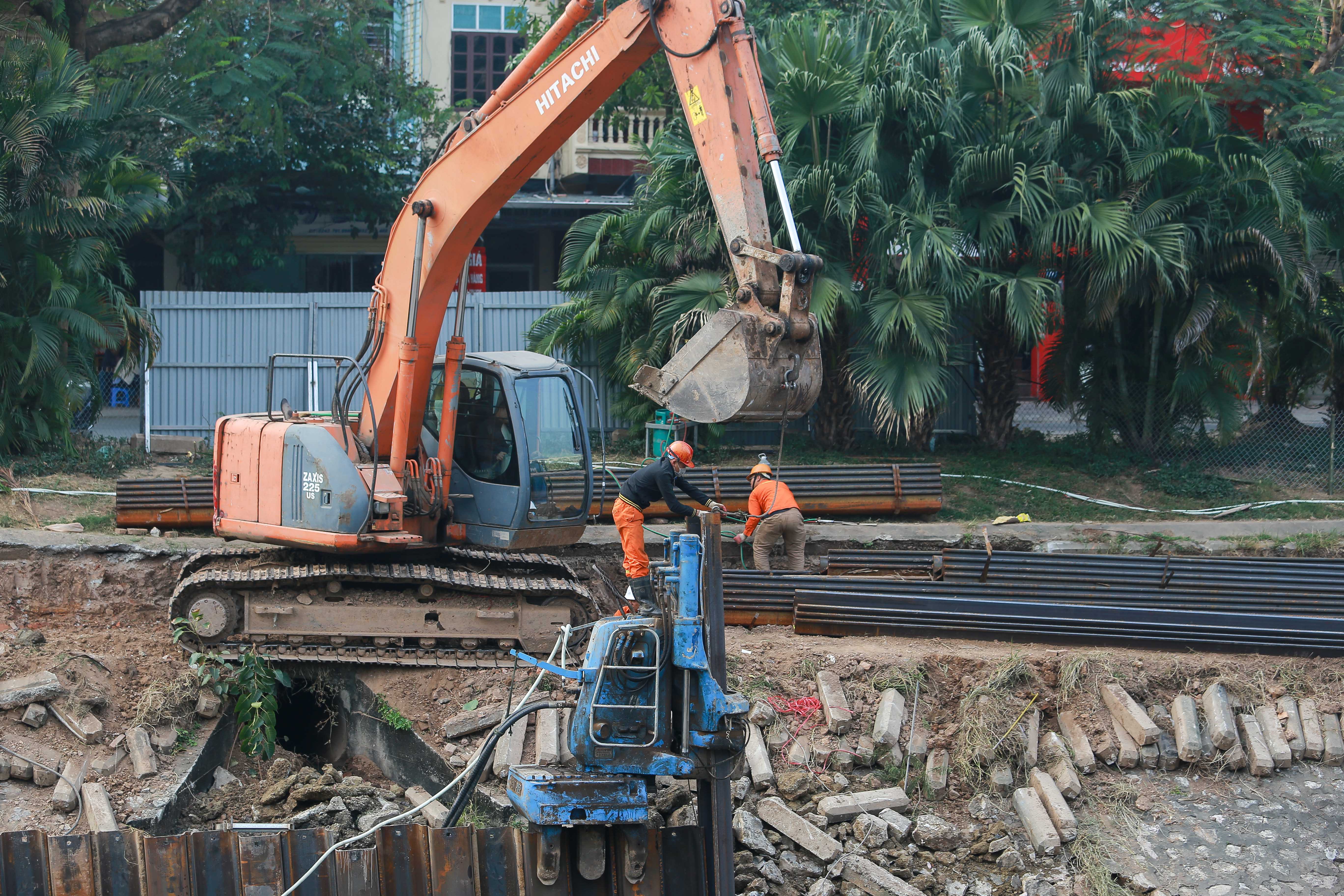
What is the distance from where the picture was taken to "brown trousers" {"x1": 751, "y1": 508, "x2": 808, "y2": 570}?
1152 cm

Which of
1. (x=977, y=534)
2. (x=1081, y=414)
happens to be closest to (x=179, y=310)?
(x=977, y=534)

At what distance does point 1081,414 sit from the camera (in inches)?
644

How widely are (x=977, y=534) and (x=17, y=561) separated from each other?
955 cm

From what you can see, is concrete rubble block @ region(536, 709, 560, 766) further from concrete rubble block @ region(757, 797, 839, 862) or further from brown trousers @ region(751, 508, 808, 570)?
brown trousers @ region(751, 508, 808, 570)

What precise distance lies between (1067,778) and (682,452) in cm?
375

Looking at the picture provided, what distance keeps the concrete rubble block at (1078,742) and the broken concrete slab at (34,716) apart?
6.68 metres

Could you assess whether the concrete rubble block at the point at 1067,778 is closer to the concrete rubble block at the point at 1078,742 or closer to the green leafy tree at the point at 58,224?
the concrete rubble block at the point at 1078,742

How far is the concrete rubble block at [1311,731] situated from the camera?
8523 millimetres

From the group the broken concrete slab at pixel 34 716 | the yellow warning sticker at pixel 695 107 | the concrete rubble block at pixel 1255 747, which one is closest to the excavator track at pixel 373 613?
the broken concrete slab at pixel 34 716

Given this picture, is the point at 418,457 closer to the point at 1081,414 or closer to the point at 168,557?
the point at 168,557

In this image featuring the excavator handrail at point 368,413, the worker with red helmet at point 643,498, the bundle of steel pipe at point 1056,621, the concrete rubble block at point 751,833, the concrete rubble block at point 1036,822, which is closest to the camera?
the concrete rubble block at point 751,833

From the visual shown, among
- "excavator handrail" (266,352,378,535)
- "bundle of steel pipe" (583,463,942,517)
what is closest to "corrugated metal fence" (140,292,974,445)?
"bundle of steel pipe" (583,463,942,517)

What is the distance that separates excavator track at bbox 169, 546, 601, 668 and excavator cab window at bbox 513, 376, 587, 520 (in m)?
0.62

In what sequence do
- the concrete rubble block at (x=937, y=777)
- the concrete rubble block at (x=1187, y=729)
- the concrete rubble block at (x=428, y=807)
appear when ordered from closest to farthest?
1. the concrete rubble block at (x=428, y=807)
2. the concrete rubble block at (x=937, y=777)
3. the concrete rubble block at (x=1187, y=729)
